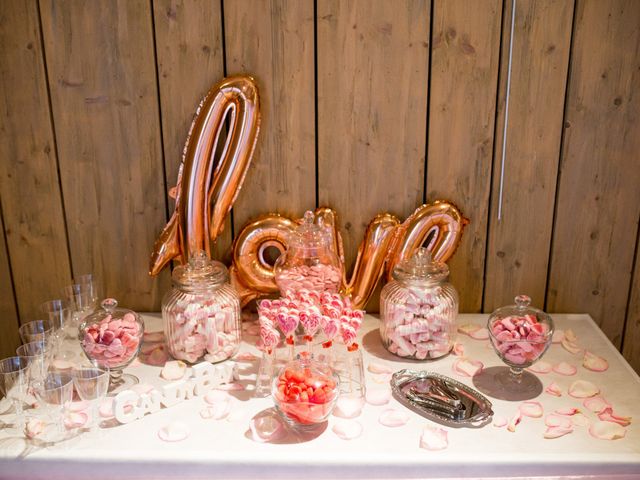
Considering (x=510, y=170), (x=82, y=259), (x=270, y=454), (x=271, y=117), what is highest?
(x=271, y=117)

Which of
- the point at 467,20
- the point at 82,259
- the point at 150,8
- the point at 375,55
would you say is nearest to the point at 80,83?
the point at 150,8

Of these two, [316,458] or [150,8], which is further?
[150,8]

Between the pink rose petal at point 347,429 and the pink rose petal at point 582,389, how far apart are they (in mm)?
440

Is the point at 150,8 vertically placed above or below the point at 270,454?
above

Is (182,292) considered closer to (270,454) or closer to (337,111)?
(270,454)

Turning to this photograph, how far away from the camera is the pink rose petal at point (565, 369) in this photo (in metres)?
1.25

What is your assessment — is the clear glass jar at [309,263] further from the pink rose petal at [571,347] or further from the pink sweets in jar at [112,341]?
the pink rose petal at [571,347]

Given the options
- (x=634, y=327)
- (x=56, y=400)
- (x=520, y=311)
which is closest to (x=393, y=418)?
(x=520, y=311)

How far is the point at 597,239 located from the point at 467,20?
2.03 ft

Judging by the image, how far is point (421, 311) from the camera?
50.3 inches

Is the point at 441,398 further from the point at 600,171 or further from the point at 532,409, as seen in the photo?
the point at 600,171

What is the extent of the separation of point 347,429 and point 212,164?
673mm

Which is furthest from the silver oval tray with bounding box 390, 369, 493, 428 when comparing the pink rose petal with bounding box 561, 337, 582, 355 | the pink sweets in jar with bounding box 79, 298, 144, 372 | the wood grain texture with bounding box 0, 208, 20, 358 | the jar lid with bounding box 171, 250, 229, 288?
the wood grain texture with bounding box 0, 208, 20, 358

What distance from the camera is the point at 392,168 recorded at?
1.43 meters
